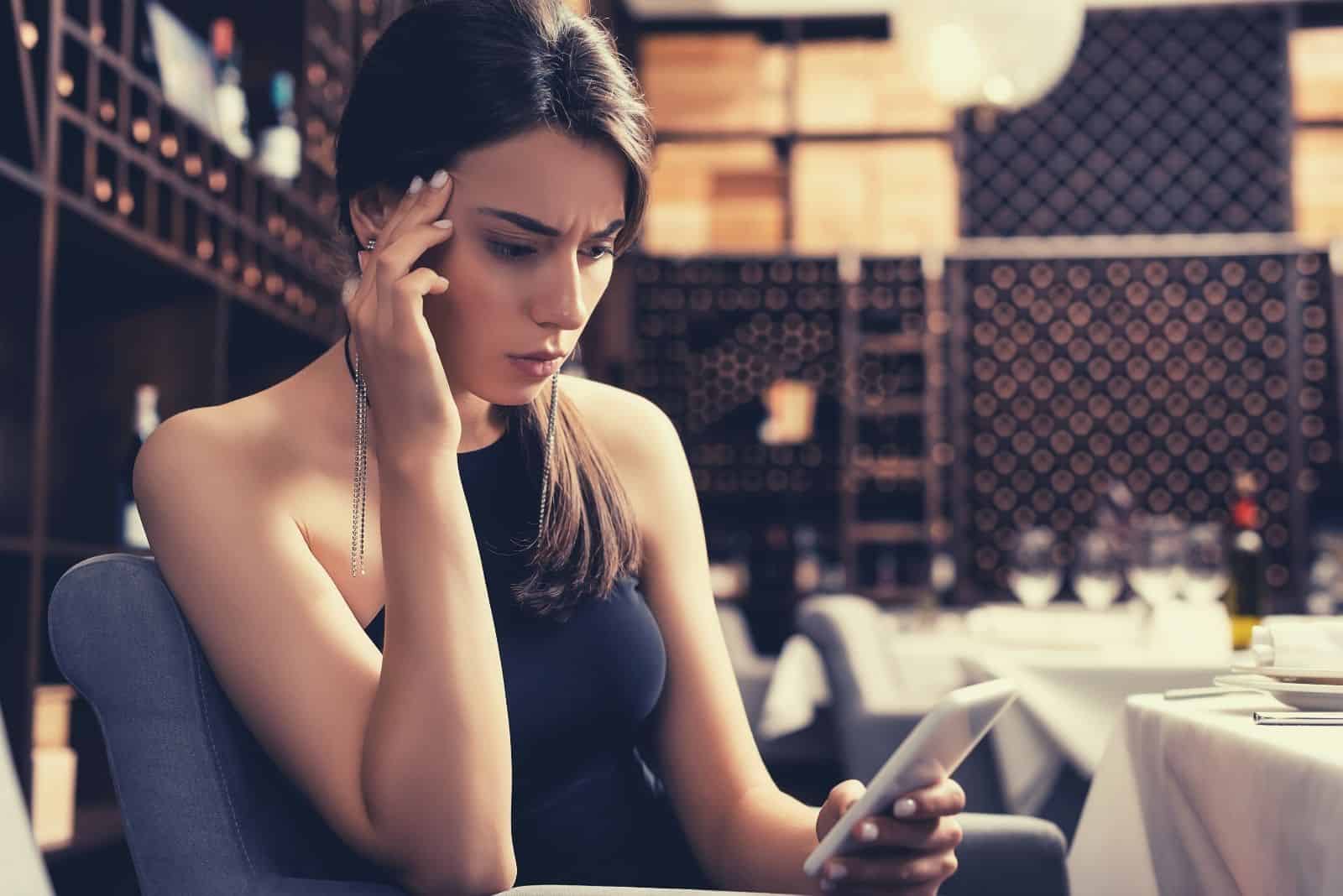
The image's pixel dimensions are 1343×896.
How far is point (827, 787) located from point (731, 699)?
7.53 ft

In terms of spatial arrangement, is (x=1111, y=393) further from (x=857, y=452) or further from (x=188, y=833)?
(x=188, y=833)

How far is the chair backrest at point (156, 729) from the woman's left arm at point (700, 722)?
0.42 metres

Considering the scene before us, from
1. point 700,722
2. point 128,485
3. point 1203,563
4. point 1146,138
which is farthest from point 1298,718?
→ point 1146,138

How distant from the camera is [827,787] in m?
3.47

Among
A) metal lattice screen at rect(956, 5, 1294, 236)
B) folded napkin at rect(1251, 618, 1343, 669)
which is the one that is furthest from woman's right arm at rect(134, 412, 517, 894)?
metal lattice screen at rect(956, 5, 1294, 236)

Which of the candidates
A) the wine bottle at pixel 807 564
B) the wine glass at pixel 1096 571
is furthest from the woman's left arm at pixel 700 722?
the wine bottle at pixel 807 564

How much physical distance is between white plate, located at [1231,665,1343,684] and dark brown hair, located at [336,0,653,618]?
1.77ft

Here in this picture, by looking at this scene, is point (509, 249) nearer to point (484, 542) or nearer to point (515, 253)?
point (515, 253)

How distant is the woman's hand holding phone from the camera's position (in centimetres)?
100

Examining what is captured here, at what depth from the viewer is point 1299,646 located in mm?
1126

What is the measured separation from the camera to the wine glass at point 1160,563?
2.35 meters

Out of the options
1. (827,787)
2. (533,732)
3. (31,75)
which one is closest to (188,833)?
(533,732)

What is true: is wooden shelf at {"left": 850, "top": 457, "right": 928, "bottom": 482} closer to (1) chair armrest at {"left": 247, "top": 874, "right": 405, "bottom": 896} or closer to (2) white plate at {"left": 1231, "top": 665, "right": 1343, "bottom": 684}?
(2) white plate at {"left": 1231, "top": 665, "right": 1343, "bottom": 684}

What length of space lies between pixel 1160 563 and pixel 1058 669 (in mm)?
443
